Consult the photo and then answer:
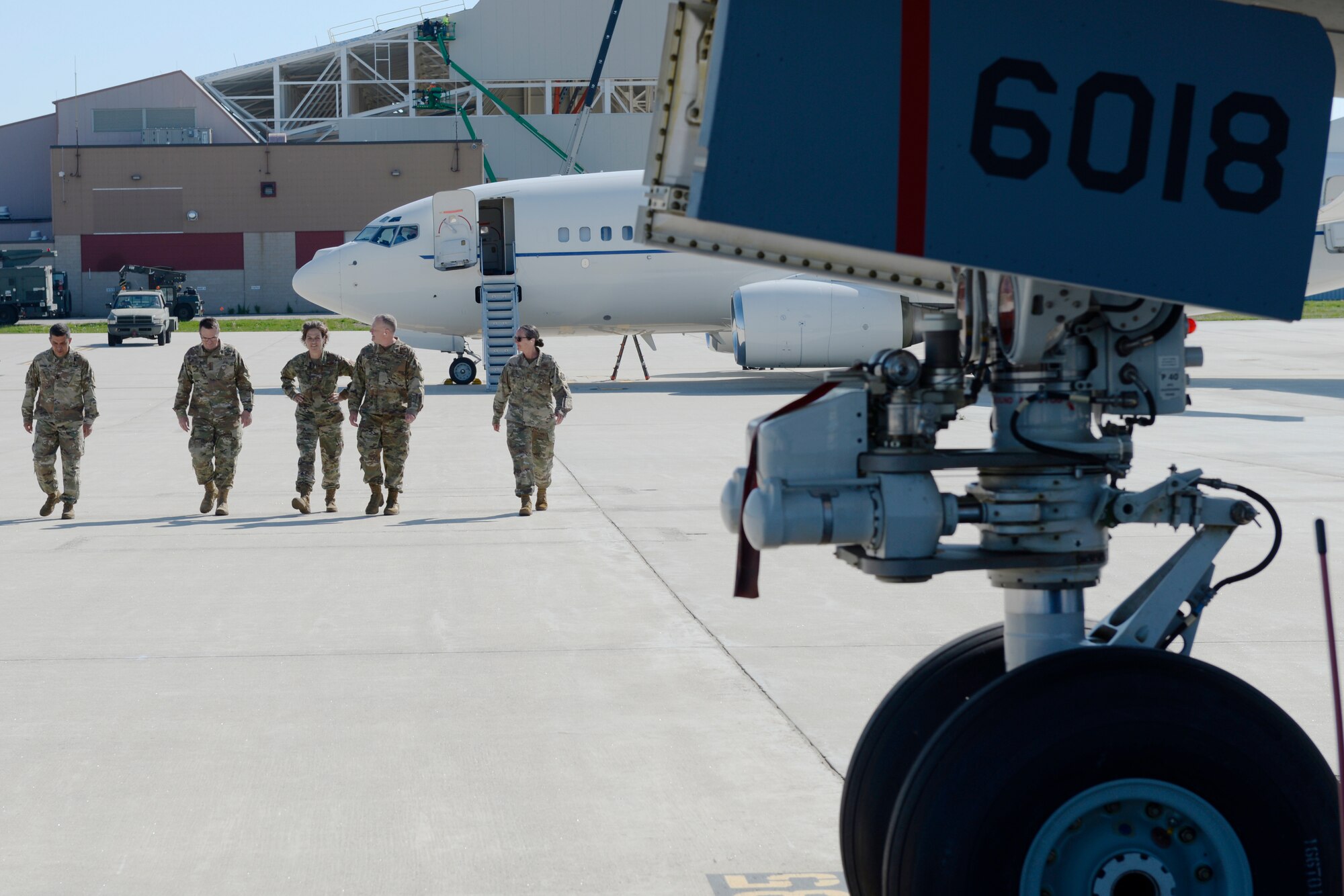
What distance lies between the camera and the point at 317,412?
13039 mm

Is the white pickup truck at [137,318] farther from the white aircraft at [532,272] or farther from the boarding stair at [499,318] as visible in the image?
the boarding stair at [499,318]

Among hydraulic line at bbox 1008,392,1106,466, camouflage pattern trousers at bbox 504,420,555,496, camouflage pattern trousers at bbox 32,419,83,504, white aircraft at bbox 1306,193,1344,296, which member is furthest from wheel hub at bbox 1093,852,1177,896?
white aircraft at bbox 1306,193,1344,296

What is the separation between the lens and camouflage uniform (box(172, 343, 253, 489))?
42.3 ft

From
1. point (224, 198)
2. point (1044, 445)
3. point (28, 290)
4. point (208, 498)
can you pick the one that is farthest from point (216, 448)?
point (224, 198)

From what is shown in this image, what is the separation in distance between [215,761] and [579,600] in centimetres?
344

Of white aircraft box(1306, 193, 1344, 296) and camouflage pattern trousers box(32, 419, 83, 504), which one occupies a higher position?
white aircraft box(1306, 193, 1344, 296)

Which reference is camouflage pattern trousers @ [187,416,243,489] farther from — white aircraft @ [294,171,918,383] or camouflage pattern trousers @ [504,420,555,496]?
white aircraft @ [294,171,918,383]

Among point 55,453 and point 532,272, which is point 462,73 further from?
point 55,453

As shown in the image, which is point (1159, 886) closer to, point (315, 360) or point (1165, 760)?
point (1165, 760)

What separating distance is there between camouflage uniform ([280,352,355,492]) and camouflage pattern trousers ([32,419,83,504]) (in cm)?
191

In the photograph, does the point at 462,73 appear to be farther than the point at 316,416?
Yes

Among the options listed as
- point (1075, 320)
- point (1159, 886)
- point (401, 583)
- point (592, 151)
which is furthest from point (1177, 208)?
point (592, 151)

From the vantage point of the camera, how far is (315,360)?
42.9ft

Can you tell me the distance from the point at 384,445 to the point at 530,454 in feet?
4.30
